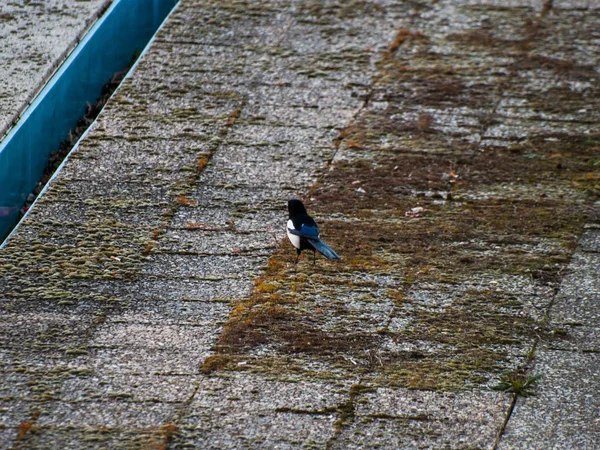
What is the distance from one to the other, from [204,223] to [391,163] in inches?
55.0

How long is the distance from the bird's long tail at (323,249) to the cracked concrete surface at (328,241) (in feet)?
0.53

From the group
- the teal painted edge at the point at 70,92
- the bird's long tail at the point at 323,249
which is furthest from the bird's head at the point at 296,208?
the teal painted edge at the point at 70,92

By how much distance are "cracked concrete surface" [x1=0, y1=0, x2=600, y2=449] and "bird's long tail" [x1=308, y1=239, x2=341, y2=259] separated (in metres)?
0.16

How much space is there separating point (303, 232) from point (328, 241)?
0.34m

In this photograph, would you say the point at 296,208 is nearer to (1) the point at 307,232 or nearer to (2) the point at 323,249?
(1) the point at 307,232

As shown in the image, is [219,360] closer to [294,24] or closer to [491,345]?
[491,345]

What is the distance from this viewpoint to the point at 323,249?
4887mm

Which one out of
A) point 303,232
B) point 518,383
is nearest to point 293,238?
point 303,232

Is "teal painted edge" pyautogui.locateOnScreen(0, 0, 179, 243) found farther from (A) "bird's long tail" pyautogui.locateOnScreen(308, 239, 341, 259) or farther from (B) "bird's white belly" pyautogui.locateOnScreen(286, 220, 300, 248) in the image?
(A) "bird's long tail" pyautogui.locateOnScreen(308, 239, 341, 259)

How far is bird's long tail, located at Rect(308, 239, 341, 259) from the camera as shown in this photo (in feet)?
16.0

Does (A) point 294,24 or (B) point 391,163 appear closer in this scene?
(B) point 391,163

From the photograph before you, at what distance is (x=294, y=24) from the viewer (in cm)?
784

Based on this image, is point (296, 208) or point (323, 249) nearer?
point (323, 249)

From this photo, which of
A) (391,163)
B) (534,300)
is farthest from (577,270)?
(391,163)
